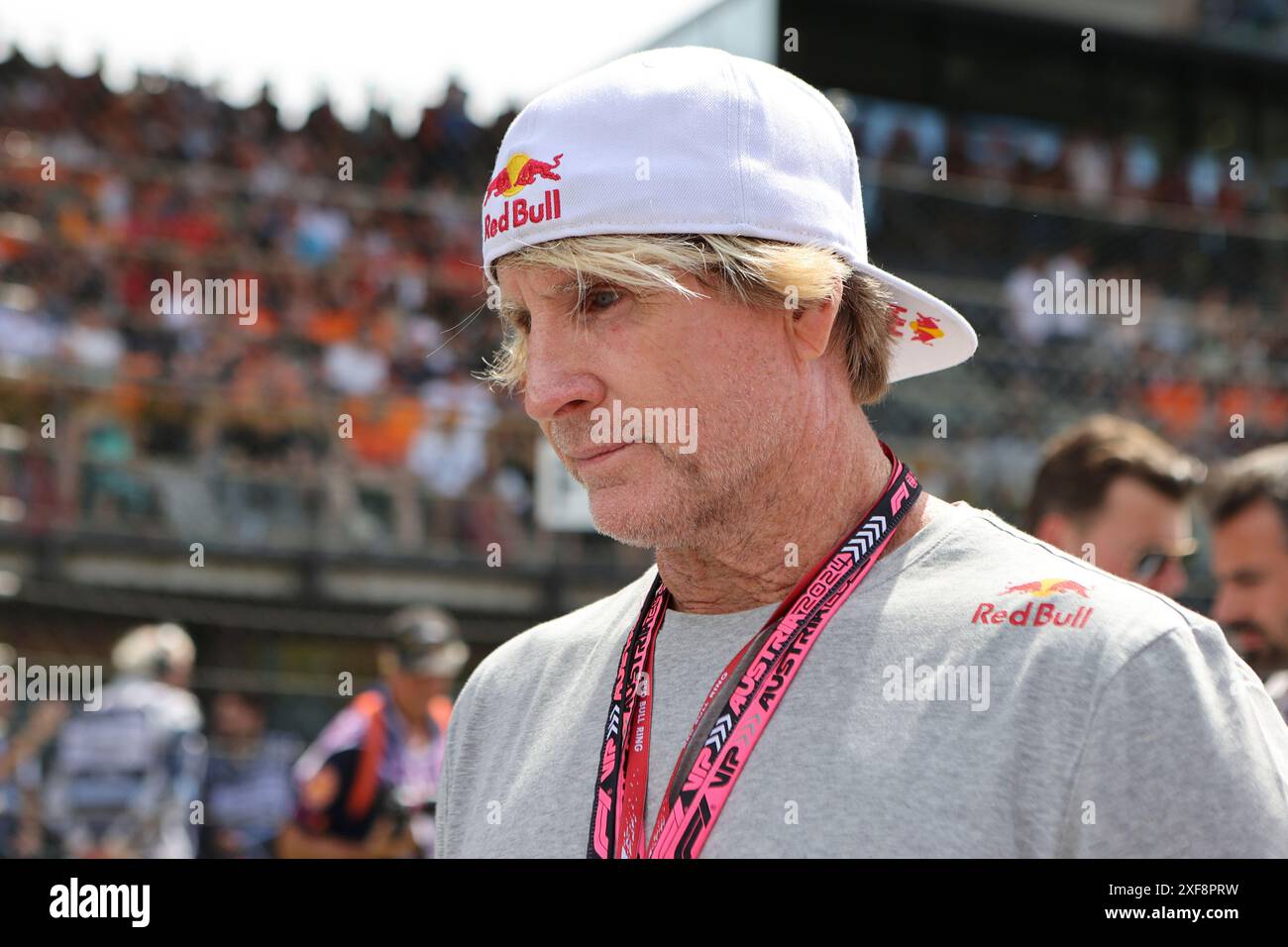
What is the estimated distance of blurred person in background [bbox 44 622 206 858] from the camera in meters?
6.82

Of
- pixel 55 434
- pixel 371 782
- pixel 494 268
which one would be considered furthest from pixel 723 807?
pixel 55 434

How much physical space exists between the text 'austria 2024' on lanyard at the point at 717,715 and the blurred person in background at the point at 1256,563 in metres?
2.04

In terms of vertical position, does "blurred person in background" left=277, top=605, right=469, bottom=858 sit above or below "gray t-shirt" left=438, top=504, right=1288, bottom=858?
below

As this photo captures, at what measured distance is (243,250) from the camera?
10672 mm

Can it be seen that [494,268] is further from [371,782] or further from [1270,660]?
[371,782]

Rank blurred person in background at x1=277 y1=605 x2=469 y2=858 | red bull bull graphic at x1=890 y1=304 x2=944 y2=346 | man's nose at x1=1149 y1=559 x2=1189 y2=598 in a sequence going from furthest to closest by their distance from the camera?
blurred person in background at x1=277 y1=605 x2=469 y2=858 < man's nose at x1=1149 y1=559 x2=1189 y2=598 < red bull bull graphic at x1=890 y1=304 x2=944 y2=346

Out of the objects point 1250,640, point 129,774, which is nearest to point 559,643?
point 1250,640

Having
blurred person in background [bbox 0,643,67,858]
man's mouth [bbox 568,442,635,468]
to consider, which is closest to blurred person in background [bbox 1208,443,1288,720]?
man's mouth [bbox 568,442,635,468]

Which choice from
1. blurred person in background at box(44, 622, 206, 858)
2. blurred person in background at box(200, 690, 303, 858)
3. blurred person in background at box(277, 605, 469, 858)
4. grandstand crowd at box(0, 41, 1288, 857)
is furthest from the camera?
A: grandstand crowd at box(0, 41, 1288, 857)

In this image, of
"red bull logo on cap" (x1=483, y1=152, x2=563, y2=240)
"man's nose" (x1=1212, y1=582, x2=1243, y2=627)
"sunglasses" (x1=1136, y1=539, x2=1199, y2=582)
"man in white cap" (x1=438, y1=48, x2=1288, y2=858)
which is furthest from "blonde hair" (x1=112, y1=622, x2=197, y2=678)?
"red bull logo on cap" (x1=483, y1=152, x2=563, y2=240)

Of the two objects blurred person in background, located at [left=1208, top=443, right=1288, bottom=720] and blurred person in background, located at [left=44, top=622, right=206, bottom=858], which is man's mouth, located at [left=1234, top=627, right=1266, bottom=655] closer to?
blurred person in background, located at [left=1208, top=443, right=1288, bottom=720]

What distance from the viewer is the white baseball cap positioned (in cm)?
161

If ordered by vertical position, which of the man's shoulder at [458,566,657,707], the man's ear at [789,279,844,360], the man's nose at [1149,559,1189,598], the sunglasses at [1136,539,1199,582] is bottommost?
the man's nose at [1149,559,1189,598]

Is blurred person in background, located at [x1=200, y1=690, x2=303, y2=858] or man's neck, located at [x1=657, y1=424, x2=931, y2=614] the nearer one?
man's neck, located at [x1=657, y1=424, x2=931, y2=614]
